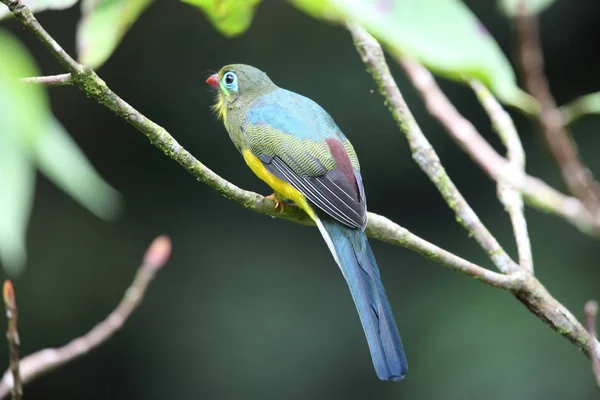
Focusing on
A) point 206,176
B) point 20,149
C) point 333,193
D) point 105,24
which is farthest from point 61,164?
point 333,193

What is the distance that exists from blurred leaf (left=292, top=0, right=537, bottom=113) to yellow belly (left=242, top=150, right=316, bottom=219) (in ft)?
5.90

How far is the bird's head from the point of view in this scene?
2.71 m

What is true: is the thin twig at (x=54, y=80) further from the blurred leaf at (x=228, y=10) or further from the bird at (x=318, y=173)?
the bird at (x=318, y=173)

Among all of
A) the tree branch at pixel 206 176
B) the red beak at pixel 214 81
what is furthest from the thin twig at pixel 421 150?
the red beak at pixel 214 81

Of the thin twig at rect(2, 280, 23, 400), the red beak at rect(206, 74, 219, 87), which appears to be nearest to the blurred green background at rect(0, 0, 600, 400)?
the red beak at rect(206, 74, 219, 87)

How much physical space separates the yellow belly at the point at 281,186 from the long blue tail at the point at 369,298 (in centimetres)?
9

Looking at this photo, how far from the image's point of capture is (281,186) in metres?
2.31

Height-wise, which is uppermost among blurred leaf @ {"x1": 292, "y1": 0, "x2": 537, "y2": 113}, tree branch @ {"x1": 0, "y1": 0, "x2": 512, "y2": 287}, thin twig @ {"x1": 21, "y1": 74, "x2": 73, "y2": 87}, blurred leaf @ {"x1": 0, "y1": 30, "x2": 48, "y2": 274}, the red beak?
the red beak

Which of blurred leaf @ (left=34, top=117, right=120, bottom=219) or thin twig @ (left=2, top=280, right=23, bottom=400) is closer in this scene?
blurred leaf @ (left=34, top=117, right=120, bottom=219)

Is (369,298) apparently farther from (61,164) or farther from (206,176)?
(61,164)

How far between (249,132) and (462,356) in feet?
8.16

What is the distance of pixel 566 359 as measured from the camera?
438cm

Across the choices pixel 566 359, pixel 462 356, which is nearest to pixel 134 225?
pixel 462 356

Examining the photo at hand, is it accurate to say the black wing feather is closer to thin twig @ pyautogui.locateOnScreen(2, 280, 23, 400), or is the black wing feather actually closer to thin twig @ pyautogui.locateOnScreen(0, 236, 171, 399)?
thin twig @ pyautogui.locateOnScreen(0, 236, 171, 399)
